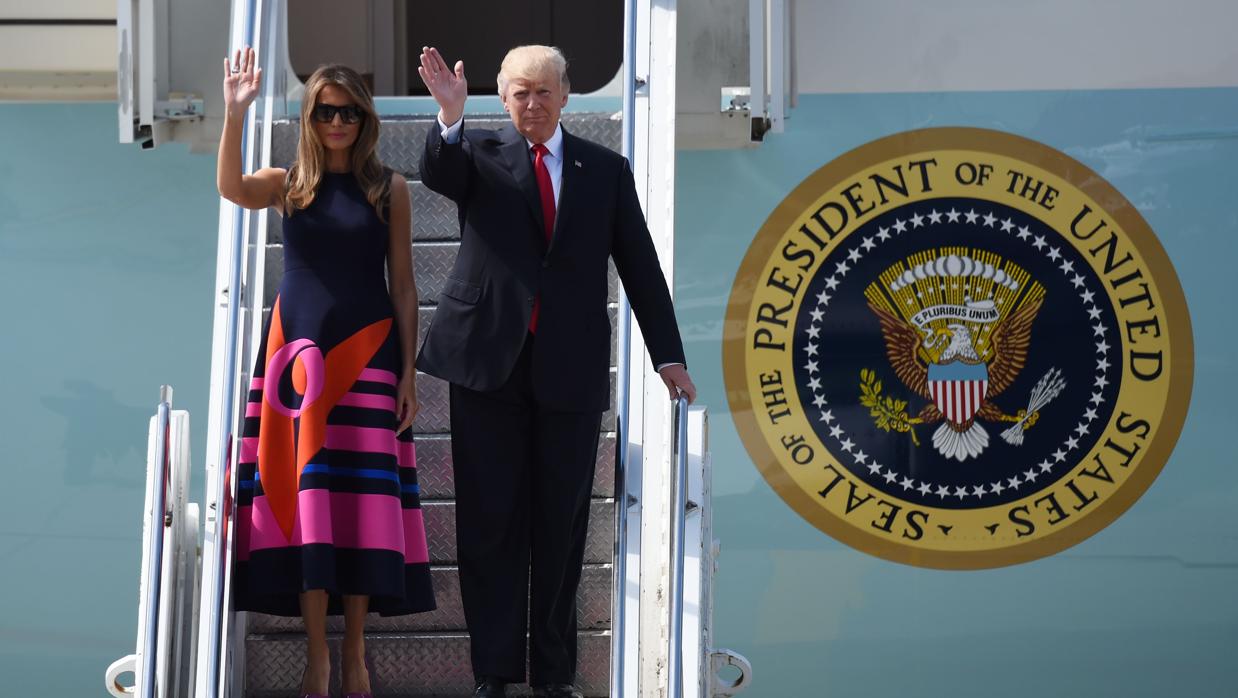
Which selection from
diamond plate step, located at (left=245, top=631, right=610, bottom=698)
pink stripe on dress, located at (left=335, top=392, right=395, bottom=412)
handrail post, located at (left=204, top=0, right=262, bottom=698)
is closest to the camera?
handrail post, located at (left=204, top=0, right=262, bottom=698)

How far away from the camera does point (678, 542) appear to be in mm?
3477

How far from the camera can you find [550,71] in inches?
134

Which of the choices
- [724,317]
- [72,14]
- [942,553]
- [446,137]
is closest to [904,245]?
[724,317]

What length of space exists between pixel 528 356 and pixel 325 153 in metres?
0.69

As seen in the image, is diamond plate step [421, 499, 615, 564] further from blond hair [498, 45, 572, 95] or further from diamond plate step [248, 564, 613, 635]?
blond hair [498, 45, 572, 95]

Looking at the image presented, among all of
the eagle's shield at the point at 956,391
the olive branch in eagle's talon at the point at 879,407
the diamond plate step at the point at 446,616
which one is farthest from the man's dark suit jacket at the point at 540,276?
the eagle's shield at the point at 956,391

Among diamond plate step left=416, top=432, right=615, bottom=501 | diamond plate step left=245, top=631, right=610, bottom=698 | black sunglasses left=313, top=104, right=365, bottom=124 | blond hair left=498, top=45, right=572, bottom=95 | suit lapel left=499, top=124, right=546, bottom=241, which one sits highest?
blond hair left=498, top=45, right=572, bottom=95

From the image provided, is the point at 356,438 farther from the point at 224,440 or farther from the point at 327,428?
the point at 224,440

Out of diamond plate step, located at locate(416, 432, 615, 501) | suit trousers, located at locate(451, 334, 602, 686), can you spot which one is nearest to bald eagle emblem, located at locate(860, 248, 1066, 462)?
diamond plate step, located at locate(416, 432, 615, 501)

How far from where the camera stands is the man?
350 cm

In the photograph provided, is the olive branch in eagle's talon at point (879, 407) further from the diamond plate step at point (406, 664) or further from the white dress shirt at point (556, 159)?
the white dress shirt at point (556, 159)

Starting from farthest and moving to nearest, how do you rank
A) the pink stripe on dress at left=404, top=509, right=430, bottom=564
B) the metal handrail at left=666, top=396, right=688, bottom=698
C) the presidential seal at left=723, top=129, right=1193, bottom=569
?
the presidential seal at left=723, top=129, right=1193, bottom=569, the pink stripe on dress at left=404, top=509, right=430, bottom=564, the metal handrail at left=666, top=396, right=688, bottom=698

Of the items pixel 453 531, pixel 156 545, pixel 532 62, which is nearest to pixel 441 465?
pixel 453 531

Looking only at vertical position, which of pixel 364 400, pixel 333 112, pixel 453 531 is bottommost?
pixel 453 531
